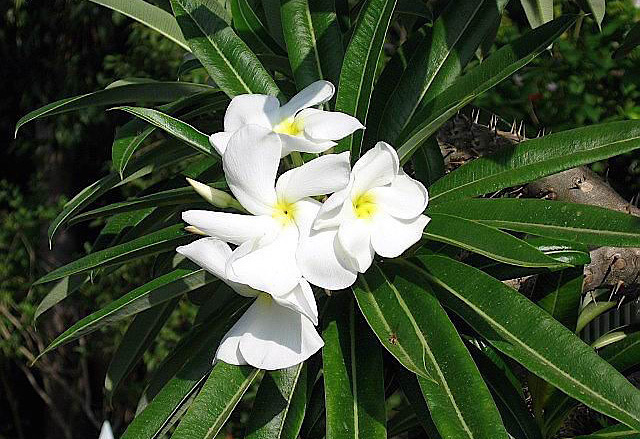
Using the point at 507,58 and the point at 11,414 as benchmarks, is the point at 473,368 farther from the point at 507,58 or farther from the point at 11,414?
the point at 11,414

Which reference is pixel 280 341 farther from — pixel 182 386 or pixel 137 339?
pixel 137 339

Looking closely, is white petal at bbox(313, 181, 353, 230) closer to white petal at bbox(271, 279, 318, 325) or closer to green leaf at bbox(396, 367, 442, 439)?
white petal at bbox(271, 279, 318, 325)

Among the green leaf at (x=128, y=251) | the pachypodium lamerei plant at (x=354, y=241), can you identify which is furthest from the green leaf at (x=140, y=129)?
the green leaf at (x=128, y=251)

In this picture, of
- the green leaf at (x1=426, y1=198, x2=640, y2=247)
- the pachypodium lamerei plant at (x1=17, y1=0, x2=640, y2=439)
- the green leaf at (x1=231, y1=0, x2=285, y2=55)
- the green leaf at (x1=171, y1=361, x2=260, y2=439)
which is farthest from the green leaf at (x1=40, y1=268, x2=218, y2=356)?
the green leaf at (x1=231, y1=0, x2=285, y2=55)

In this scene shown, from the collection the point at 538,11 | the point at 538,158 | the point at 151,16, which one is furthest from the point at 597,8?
the point at 151,16

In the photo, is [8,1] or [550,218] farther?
[8,1]

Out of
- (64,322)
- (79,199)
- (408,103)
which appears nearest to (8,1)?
(64,322)
